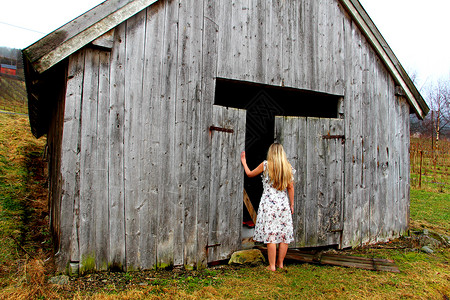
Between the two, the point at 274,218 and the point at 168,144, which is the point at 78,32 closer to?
the point at 168,144

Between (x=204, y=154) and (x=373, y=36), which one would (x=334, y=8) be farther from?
(x=204, y=154)

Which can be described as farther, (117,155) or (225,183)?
(225,183)

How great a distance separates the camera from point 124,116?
4.11 metres

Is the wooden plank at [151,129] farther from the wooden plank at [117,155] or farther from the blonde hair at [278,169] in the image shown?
the blonde hair at [278,169]

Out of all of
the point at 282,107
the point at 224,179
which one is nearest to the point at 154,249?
the point at 224,179

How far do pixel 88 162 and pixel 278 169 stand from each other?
2.53 meters

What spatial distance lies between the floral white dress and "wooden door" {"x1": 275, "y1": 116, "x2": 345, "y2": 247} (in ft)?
2.98

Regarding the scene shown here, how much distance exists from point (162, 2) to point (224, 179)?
2.70 metres

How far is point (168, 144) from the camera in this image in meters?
4.36

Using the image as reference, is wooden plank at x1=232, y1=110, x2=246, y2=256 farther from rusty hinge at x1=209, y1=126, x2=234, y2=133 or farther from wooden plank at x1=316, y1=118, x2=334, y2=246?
wooden plank at x1=316, y1=118, x2=334, y2=246

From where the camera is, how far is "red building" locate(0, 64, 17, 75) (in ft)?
156

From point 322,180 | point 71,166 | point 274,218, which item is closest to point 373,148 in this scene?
point 322,180

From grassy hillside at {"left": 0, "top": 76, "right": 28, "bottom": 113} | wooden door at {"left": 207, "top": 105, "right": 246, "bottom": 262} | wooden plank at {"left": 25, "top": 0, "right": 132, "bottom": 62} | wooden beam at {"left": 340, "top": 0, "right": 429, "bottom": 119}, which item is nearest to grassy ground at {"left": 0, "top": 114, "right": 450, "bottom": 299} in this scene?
wooden door at {"left": 207, "top": 105, "right": 246, "bottom": 262}

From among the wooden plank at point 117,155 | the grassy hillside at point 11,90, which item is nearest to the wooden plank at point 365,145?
the wooden plank at point 117,155
